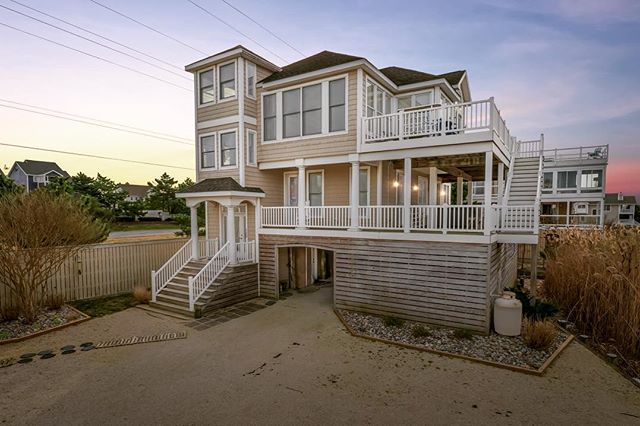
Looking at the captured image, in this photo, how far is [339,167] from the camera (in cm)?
1242

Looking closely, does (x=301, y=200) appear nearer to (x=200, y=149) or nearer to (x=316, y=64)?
(x=316, y=64)

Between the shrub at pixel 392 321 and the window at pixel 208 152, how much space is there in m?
9.16

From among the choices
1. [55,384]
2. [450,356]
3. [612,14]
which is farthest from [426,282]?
[612,14]

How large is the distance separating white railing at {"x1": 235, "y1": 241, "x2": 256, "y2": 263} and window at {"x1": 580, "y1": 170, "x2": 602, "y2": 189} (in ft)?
104

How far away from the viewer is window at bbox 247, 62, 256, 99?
12109 millimetres

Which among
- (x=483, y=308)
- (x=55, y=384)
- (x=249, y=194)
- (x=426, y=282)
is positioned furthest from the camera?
(x=249, y=194)

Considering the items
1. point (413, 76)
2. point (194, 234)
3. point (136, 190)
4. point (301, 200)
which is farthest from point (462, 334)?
point (136, 190)

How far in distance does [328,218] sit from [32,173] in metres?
56.1

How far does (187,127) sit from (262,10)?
17387 mm

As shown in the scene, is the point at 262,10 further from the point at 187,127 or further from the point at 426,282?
the point at 187,127

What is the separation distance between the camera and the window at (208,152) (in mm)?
12809

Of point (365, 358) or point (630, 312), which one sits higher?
point (630, 312)

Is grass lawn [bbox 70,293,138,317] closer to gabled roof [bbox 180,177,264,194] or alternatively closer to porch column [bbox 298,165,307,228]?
gabled roof [bbox 180,177,264,194]

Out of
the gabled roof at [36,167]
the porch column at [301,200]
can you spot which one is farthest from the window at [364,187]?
the gabled roof at [36,167]
